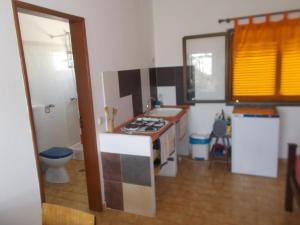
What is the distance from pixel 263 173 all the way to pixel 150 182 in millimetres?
1767

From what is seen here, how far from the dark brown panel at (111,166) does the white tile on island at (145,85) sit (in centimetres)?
127

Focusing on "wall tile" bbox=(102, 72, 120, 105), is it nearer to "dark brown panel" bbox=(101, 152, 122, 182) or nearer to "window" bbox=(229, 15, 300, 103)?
"dark brown panel" bbox=(101, 152, 122, 182)

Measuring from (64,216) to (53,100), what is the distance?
3149 millimetres

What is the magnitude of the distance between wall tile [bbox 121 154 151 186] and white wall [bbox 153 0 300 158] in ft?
6.18

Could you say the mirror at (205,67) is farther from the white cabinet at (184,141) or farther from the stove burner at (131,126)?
the stove burner at (131,126)

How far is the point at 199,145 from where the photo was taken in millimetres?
3863

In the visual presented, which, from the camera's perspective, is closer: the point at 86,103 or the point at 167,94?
the point at 86,103

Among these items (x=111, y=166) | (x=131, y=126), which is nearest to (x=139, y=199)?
(x=111, y=166)

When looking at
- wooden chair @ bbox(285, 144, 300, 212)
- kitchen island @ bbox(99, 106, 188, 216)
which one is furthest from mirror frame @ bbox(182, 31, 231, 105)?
wooden chair @ bbox(285, 144, 300, 212)

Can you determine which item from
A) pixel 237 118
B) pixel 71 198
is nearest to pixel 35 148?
pixel 71 198

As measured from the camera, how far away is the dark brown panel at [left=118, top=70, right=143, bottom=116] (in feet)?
9.79

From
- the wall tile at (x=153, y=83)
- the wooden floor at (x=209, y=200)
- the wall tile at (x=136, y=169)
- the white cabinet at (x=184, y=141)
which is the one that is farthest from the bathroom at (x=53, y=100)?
the white cabinet at (x=184, y=141)

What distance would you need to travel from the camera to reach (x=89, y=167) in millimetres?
2561

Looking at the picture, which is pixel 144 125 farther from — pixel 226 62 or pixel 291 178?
pixel 226 62
